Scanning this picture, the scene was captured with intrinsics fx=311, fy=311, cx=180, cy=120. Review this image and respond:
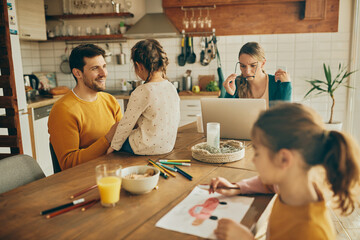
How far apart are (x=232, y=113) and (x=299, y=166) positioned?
952 millimetres

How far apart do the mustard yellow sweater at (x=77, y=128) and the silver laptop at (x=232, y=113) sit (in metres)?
0.63

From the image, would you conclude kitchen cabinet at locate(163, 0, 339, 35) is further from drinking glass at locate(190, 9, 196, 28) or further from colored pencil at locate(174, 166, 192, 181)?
colored pencil at locate(174, 166, 192, 181)

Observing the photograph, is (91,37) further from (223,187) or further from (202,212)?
(202,212)

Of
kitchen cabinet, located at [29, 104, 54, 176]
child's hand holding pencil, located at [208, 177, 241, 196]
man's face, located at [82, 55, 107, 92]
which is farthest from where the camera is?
kitchen cabinet, located at [29, 104, 54, 176]

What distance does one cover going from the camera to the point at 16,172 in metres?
1.40

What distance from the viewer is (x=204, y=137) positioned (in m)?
2.02

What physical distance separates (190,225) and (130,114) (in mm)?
747

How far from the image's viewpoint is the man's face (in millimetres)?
1917

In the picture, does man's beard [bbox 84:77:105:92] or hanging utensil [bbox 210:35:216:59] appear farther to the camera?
hanging utensil [bbox 210:35:216:59]

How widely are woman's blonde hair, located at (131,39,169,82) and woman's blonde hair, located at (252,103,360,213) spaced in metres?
0.82

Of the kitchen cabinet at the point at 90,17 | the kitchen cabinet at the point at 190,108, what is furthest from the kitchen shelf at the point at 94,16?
Result: the kitchen cabinet at the point at 190,108

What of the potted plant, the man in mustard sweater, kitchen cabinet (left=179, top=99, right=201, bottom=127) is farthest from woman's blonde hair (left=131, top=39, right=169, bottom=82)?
Answer: the potted plant

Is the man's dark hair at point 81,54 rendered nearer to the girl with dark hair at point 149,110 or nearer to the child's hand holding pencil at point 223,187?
the girl with dark hair at point 149,110

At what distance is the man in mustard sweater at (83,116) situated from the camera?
168 centimetres
